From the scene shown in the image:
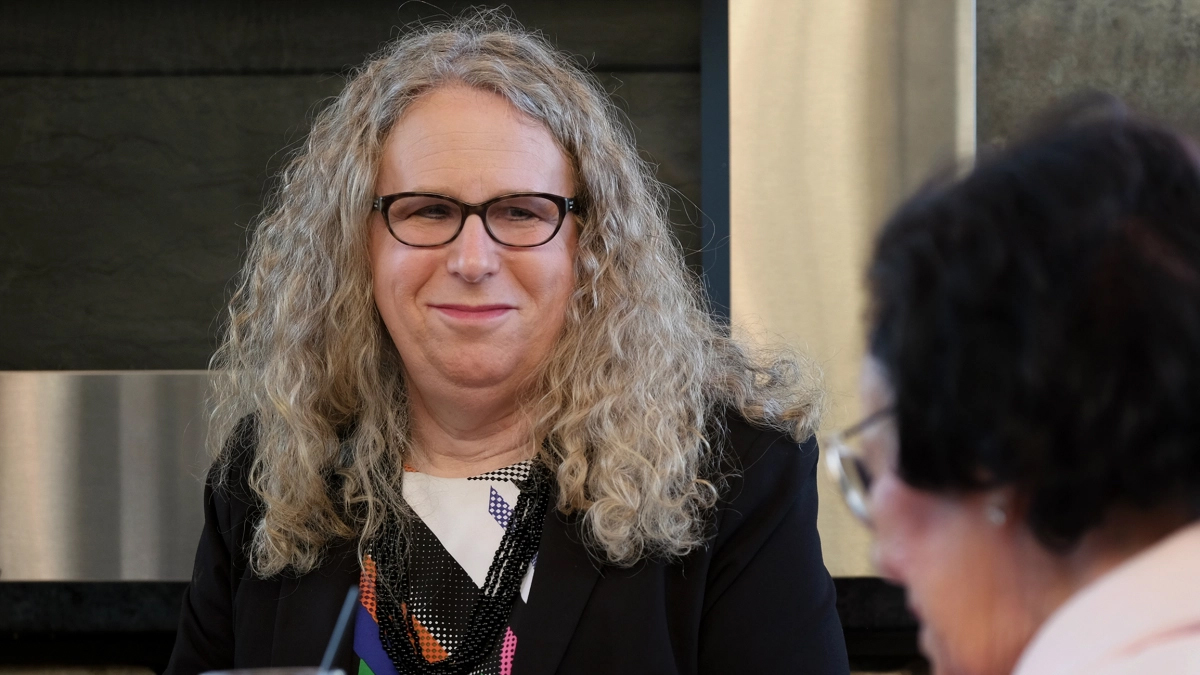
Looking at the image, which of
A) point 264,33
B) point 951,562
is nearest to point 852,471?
point 951,562

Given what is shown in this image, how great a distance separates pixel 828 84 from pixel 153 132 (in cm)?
135

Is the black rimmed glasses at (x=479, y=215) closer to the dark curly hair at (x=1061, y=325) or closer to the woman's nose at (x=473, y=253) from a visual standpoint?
the woman's nose at (x=473, y=253)

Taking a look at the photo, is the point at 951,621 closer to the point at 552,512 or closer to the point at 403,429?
the point at 552,512

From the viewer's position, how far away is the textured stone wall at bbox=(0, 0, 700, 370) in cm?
232

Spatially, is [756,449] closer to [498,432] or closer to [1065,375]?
[498,432]

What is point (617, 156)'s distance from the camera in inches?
60.4

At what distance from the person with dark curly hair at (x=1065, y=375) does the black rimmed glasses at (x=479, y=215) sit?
88cm

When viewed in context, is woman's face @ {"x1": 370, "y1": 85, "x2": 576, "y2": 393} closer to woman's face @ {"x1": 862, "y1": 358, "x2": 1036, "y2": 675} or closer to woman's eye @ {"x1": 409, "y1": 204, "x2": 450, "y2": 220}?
woman's eye @ {"x1": 409, "y1": 204, "x2": 450, "y2": 220}

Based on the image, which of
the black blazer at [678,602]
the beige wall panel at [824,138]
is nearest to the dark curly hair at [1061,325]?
the black blazer at [678,602]

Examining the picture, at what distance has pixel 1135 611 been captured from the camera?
1.71ft

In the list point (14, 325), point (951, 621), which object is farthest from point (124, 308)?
point (951, 621)

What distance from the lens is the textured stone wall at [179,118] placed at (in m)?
2.32

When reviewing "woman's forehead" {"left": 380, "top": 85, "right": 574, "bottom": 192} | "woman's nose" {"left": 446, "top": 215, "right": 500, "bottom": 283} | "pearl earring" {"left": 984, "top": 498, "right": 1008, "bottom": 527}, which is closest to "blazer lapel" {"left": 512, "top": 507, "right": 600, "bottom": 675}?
"woman's nose" {"left": 446, "top": 215, "right": 500, "bottom": 283}

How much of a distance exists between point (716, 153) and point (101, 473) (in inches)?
52.2
